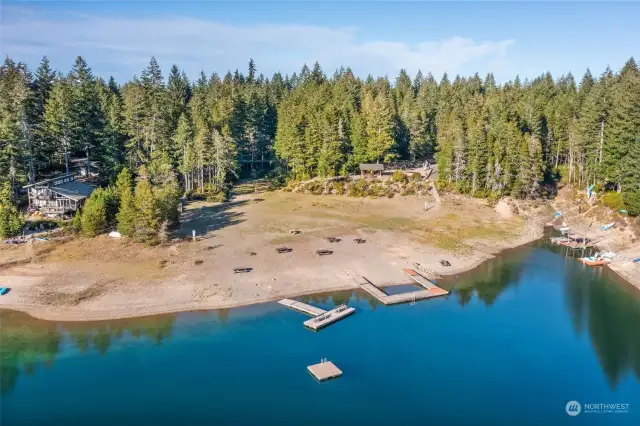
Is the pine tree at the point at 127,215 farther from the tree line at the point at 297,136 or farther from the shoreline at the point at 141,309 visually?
the shoreline at the point at 141,309

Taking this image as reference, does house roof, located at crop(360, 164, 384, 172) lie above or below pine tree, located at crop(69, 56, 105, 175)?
below

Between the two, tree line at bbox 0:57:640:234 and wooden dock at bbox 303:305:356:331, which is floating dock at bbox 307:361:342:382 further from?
tree line at bbox 0:57:640:234

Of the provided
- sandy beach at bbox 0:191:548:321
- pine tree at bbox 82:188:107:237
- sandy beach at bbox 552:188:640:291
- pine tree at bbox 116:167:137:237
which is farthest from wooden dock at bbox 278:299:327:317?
sandy beach at bbox 552:188:640:291

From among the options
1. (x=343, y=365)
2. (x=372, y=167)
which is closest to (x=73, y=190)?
(x=343, y=365)

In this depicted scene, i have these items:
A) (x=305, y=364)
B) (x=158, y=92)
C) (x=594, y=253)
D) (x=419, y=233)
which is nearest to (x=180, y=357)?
(x=305, y=364)

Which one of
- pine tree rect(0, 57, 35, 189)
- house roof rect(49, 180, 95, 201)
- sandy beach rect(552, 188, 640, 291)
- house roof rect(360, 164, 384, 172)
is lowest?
sandy beach rect(552, 188, 640, 291)

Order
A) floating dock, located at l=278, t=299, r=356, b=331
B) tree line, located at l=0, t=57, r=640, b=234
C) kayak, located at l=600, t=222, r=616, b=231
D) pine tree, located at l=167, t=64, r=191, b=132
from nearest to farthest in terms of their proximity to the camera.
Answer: floating dock, located at l=278, t=299, r=356, b=331 < kayak, located at l=600, t=222, r=616, b=231 < tree line, located at l=0, t=57, r=640, b=234 < pine tree, located at l=167, t=64, r=191, b=132

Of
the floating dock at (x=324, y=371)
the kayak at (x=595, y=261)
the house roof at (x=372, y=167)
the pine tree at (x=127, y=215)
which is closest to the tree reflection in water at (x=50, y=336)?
the floating dock at (x=324, y=371)

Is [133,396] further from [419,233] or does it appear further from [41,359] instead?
[419,233]
